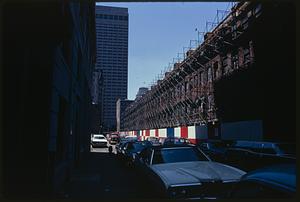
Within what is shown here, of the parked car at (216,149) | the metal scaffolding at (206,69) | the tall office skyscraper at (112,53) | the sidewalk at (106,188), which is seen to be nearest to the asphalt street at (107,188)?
the sidewalk at (106,188)

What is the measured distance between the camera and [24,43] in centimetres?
597

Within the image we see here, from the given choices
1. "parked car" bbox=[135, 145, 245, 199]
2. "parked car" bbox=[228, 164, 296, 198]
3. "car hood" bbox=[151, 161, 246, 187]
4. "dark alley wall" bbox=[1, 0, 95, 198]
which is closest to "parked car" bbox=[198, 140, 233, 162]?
"parked car" bbox=[135, 145, 245, 199]

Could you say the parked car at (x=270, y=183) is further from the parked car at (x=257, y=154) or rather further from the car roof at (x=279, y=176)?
the parked car at (x=257, y=154)

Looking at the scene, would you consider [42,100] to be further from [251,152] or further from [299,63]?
[251,152]

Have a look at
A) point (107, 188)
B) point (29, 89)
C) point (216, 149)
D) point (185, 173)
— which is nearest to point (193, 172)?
point (185, 173)

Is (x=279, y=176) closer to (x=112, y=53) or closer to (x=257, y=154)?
(x=257, y=154)

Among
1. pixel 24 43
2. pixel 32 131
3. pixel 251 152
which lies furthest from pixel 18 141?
pixel 251 152

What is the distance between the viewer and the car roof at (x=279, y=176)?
111 inches

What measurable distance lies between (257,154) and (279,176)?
1437 centimetres

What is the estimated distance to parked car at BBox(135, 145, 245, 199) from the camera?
6.08 m

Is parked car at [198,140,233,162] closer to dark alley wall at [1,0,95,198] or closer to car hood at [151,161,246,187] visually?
car hood at [151,161,246,187]

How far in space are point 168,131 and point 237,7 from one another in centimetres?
2034

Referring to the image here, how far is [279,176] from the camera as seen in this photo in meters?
2.96

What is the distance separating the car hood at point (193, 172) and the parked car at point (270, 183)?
2747 mm
